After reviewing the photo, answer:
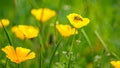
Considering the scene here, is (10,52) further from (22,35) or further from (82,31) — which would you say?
(82,31)

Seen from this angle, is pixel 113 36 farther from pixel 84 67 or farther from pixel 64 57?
pixel 64 57

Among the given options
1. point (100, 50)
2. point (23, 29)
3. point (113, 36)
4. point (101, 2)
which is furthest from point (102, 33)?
point (23, 29)

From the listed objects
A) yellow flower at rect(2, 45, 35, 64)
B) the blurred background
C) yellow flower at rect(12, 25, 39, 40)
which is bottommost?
the blurred background

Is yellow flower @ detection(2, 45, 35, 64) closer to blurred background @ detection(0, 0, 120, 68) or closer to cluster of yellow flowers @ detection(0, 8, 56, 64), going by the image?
cluster of yellow flowers @ detection(0, 8, 56, 64)

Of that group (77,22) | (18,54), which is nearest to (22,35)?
(18,54)

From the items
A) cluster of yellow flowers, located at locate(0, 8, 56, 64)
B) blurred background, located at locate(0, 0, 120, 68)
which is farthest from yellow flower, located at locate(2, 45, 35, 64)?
blurred background, located at locate(0, 0, 120, 68)

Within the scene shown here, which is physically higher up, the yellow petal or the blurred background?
the yellow petal

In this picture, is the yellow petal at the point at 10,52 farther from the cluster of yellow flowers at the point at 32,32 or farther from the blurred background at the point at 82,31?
the blurred background at the point at 82,31

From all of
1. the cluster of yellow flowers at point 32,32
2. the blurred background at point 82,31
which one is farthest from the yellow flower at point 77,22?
the blurred background at point 82,31
